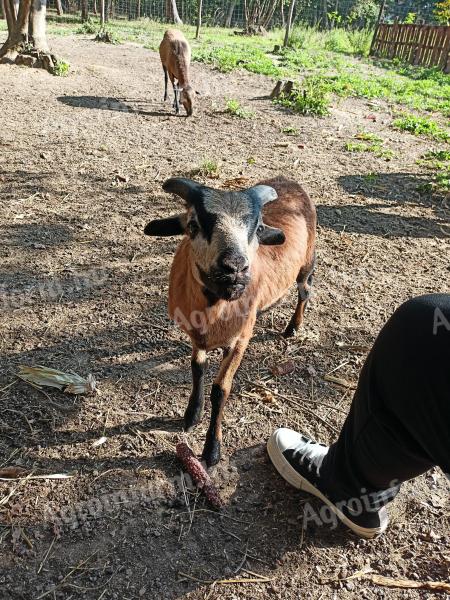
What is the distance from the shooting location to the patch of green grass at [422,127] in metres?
8.67

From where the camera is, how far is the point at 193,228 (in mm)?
2340

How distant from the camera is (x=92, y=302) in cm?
378

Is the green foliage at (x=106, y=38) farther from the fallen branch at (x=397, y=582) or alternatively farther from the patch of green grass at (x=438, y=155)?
the fallen branch at (x=397, y=582)

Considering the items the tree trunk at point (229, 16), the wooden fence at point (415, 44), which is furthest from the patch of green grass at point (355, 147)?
the tree trunk at point (229, 16)

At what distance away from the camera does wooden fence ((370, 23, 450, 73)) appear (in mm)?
18500

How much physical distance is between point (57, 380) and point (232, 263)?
153cm

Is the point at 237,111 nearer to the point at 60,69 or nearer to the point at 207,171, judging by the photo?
the point at 207,171

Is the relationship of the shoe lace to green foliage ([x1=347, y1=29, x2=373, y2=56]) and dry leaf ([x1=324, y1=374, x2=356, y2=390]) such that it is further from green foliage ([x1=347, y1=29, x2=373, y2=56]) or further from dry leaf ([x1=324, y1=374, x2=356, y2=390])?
green foliage ([x1=347, y1=29, x2=373, y2=56])

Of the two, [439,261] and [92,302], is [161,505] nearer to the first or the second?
[92,302]

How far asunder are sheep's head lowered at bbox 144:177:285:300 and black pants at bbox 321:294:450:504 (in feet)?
2.32

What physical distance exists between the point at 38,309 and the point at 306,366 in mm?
2029

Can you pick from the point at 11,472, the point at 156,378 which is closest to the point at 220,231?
the point at 156,378

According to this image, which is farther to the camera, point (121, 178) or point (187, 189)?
point (121, 178)

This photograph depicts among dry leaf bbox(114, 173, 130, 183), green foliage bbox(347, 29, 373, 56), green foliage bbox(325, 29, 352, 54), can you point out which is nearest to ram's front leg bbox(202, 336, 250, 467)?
dry leaf bbox(114, 173, 130, 183)
